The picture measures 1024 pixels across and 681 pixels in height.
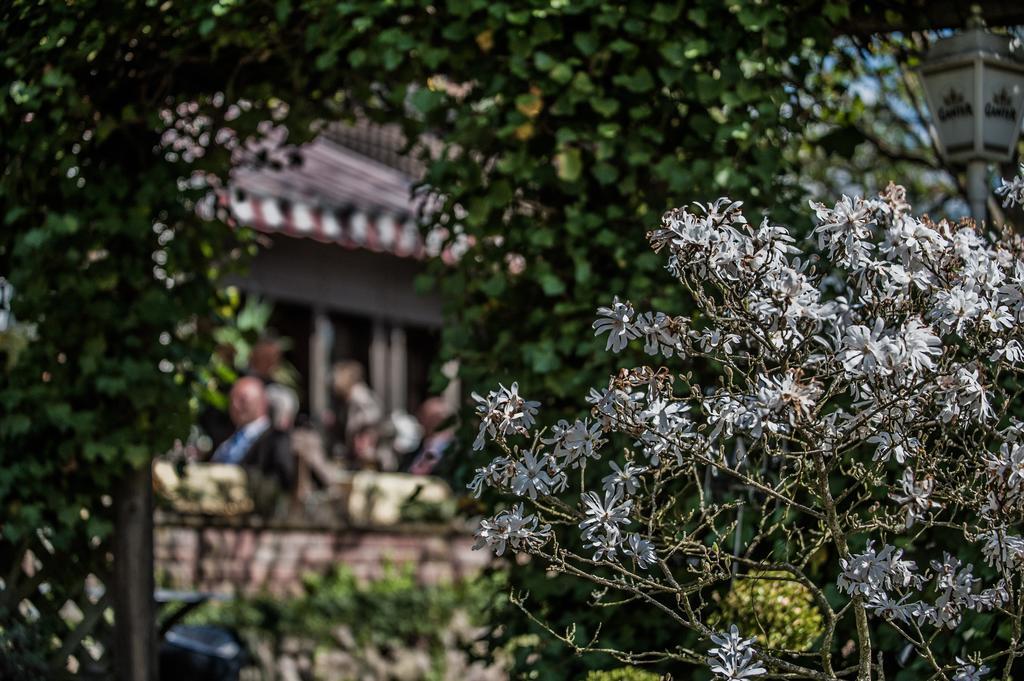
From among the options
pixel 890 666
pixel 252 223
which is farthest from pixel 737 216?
pixel 252 223

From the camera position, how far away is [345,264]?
14.9 meters

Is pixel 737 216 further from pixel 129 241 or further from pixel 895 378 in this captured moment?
pixel 129 241

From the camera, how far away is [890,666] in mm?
4590

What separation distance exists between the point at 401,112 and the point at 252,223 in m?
6.38

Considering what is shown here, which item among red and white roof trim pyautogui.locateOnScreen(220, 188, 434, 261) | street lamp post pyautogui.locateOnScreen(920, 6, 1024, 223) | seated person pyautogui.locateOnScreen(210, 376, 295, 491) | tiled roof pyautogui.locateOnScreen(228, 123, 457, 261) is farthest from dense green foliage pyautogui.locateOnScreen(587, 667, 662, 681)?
red and white roof trim pyautogui.locateOnScreen(220, 188, 434, 261)

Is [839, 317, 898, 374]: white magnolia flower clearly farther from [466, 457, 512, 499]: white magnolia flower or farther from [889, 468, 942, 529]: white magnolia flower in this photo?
[466, 457, 512, 499]: white magnolia flower

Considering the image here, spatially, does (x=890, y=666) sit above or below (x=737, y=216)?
below

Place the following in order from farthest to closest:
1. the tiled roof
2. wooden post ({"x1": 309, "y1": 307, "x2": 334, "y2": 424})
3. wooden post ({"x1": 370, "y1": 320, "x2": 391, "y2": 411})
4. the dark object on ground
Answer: wooden post ({"x1": 370, "y1": 320, "x2": 391, "y2": 411})
wooden post ({"x1": 309, "y1": 307, "x2": 334, "y2": 424})
the tiled roof
the dark object on ground

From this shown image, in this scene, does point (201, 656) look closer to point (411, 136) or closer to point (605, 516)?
point (411, 136)

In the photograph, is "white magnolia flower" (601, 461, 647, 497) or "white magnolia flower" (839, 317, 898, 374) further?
"white magnolia flower" (601, 461, 647, 497)

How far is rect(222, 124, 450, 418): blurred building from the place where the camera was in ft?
42.8

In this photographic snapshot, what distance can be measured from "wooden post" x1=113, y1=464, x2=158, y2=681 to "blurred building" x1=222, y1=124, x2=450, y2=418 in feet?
21.1

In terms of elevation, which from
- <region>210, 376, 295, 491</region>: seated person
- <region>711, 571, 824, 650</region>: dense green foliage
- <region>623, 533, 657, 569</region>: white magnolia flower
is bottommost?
<region>210, 376, 295, 491</region>: seated person

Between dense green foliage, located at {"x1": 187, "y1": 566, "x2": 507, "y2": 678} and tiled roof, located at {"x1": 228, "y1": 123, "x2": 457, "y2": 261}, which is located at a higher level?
tiled roof, located at {"x1": 228, "y1": 123, "x2": 457, "y2": 261}
